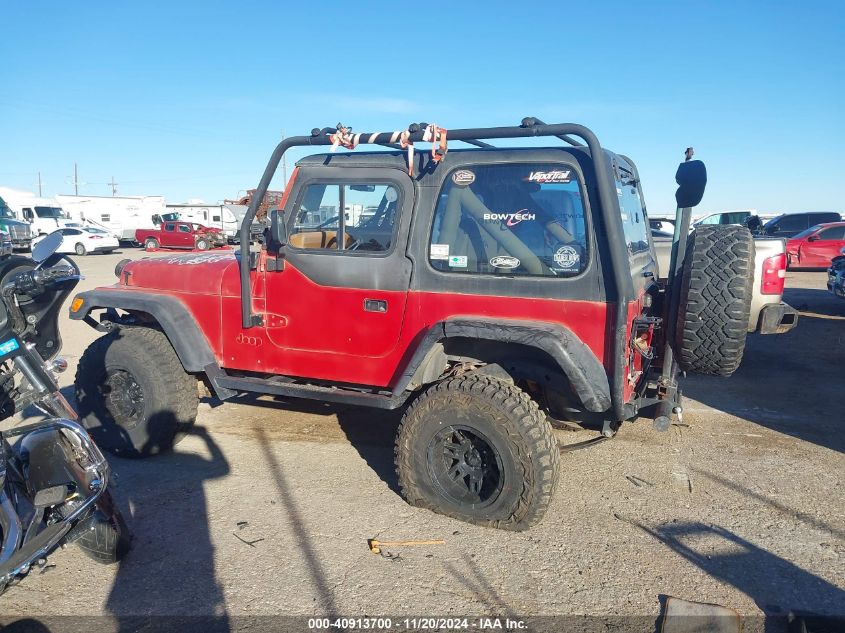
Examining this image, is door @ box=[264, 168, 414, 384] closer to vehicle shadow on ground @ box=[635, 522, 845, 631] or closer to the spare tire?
the spare tire

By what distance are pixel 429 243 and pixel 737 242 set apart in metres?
1.77

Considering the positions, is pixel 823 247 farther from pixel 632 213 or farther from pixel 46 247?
pixel 46 247

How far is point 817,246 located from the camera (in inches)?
688

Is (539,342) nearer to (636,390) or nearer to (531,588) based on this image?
(636,390)

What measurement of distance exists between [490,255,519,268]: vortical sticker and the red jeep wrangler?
0.01 m

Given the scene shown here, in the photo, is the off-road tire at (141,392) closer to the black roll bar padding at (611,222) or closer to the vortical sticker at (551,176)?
the black roll bar padding at (611,222)

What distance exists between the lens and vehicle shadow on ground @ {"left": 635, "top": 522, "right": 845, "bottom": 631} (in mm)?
2942

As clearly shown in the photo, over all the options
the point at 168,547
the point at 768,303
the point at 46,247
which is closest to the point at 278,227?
the point at 46,247

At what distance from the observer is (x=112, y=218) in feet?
125

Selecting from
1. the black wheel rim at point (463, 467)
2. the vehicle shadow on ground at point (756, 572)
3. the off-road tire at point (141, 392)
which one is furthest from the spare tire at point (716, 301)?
the off-road tire at point (141, 392)

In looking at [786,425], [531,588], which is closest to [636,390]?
[531,588]

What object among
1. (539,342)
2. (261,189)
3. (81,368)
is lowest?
(81,368)

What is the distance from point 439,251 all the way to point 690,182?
1.64 metres

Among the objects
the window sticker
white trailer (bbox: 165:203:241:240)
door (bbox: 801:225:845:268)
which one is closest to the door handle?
the window sticker
